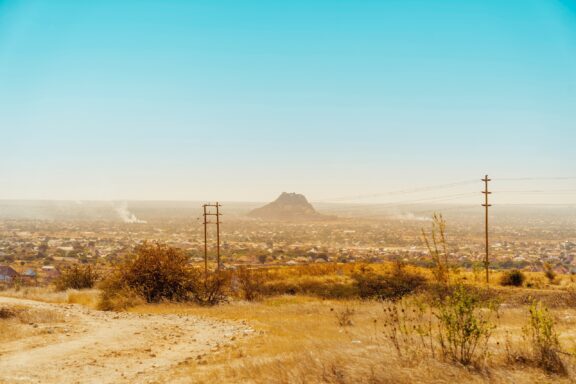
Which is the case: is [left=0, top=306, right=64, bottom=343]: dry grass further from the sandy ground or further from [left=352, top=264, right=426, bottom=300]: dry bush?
[left=352, top=264, right=426, bottom=300]: dry bush

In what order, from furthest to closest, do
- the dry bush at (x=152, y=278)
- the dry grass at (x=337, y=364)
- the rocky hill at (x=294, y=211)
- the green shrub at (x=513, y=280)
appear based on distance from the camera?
the rocky hill at (x=294, y=211)
the green shrub at (x=513, y=280)
the dry bush at (x=152, y=278)
the dry grass at (x=337, y=364)

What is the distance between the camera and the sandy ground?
9.00 m

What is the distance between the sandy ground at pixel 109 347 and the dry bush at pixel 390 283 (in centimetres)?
1320

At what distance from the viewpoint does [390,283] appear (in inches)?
1093

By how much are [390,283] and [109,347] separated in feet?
63.5

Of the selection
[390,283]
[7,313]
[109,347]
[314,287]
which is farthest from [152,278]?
[390,283]

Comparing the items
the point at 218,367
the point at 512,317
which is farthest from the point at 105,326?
the point at 512,317

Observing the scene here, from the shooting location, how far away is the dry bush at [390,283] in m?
26.6

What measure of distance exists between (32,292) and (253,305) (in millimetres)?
13123

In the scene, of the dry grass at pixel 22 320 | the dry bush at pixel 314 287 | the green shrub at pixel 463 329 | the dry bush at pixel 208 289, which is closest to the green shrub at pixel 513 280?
the dry bush at pixel 314 287

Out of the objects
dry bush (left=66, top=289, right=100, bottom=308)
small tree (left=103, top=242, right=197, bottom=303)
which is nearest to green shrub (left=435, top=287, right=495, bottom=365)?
small tree (left=103, top=242, right=197, bottom=303)

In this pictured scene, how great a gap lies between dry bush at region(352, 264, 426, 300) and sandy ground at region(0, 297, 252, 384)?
13.2 meters

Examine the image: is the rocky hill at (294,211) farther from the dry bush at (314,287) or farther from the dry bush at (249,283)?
the dry bush at (249,283)

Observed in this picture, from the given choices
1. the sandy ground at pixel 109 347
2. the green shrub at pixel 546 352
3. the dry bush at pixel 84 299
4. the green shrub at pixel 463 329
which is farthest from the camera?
the dry bush at pixel 84 299
